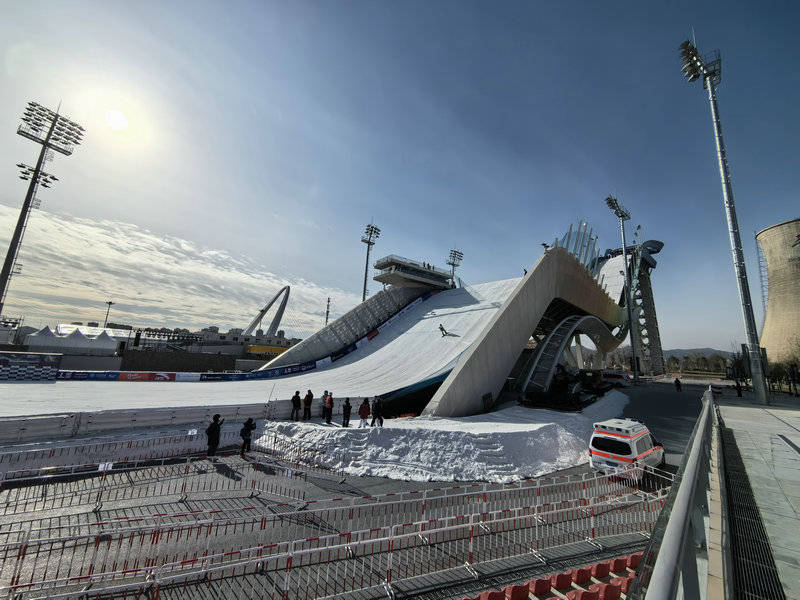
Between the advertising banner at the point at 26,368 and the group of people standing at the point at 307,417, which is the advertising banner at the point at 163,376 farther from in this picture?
the group of people standing at the point at 307,417

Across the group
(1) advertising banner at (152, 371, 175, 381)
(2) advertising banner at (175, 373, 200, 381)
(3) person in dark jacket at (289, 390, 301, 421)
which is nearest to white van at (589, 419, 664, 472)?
(3) person in dark jacket at (289, 390, 301, 421)

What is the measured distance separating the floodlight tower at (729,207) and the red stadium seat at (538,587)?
24886 mm

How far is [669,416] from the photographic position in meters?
19.4

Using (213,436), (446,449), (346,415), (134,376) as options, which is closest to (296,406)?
(346,415)

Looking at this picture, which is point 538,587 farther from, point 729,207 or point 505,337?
point 729,207

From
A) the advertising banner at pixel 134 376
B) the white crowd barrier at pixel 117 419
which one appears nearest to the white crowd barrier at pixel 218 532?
the white crowd barrier at pixel 117 419

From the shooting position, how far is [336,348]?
1241 inches

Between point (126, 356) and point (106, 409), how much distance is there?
1950cm

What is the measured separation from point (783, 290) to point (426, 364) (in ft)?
129

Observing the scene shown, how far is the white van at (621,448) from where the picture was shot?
10.3m

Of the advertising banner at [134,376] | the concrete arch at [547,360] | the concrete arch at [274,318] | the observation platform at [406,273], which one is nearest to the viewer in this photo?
the advertising banner at [134,376]

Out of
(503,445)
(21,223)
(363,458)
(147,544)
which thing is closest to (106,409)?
(147,544)

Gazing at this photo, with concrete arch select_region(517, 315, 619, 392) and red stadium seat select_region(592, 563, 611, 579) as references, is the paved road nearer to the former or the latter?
concrete arch select_region(517, 315, 619, 392)

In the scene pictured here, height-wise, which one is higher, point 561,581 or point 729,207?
point 729,207
